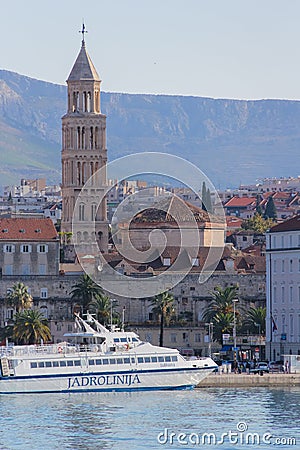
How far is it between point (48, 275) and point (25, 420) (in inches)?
2192

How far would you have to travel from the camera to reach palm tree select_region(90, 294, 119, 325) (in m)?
127

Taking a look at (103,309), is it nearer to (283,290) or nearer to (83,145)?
(283,290)

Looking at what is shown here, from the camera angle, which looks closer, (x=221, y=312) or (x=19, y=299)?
(x=221, y=312)

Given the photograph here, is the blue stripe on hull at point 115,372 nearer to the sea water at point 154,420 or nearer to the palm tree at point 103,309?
the sea water at point 154,420

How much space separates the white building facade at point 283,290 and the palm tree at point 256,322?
240 cm

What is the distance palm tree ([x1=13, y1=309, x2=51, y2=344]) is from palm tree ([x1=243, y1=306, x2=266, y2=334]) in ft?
52.0

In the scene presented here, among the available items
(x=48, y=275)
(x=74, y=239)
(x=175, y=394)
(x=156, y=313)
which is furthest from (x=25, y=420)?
(x=74, y=239)

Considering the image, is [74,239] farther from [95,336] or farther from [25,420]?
[25,420]

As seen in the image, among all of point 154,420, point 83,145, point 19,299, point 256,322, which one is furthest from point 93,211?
point 154,420

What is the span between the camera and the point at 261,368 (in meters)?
111

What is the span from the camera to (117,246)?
15762 centimetres

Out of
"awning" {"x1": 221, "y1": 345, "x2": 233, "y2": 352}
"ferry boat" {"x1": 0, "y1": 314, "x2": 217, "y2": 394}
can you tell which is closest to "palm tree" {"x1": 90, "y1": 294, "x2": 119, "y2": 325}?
"awning" {"x1": 221, "y1": 345, "x2": 233, "y2": 352}

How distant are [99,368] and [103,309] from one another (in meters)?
27.0

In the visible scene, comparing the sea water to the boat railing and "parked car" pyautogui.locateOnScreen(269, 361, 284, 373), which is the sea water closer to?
the boat railing
